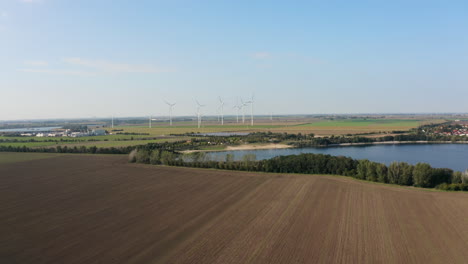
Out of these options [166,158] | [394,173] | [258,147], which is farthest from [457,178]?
[258,147]

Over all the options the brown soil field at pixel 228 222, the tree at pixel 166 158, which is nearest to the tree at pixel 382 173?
the brown soil field at pixel 228 222

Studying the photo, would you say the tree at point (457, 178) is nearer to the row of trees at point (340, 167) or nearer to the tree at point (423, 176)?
the row of trees at point (340, 167)

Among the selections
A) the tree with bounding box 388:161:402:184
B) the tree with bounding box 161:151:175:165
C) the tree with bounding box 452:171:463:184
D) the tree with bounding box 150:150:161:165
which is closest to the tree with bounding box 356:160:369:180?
the tree with bounding box 388:161:402:184

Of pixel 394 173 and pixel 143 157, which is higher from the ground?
pixel 394 173

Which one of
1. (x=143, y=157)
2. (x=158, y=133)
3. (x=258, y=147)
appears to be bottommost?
(x=258, y=147)

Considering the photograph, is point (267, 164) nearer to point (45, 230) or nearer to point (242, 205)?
point (242, 205)

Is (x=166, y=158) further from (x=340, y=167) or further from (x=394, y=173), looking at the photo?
(x=394, y=173)

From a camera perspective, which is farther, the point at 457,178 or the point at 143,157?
the point at 143,157

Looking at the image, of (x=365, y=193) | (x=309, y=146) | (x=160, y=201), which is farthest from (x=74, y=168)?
(x=309, y=146)
